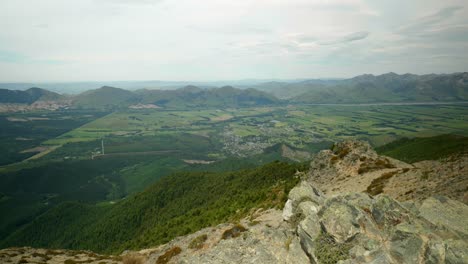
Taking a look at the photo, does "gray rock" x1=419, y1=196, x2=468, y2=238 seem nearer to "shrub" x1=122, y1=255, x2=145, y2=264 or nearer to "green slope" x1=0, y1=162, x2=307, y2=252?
"shrub" x1=122, y1=255, x2=145, y2=264

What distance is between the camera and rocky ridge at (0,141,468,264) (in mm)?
21750

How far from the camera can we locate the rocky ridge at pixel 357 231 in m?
21.8

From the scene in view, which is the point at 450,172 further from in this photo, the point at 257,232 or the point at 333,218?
the point at 257,232

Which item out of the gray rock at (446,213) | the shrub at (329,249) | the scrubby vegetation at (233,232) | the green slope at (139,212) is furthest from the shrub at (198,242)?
the green slope at (139,212)

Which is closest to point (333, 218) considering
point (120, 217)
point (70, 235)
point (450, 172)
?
point (450, 172)

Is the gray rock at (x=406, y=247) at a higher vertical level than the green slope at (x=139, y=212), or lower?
higher

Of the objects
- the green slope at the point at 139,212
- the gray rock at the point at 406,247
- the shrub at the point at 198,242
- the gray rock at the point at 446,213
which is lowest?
the green slope at the point at 139,212

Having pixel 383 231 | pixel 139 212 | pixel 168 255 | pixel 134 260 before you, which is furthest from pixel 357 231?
pixel 139 212

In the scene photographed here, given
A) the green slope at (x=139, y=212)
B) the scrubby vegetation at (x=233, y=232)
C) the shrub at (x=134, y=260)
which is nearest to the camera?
the scrubby vegetation at (x=233, y=232)

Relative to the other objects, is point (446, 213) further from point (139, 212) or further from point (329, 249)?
point (139, 212)

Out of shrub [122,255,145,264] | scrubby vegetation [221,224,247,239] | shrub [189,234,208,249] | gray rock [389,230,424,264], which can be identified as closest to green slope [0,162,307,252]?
shrub [122,255,145,264]

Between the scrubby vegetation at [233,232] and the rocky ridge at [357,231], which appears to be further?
the scrubby vegetation at [233,232]

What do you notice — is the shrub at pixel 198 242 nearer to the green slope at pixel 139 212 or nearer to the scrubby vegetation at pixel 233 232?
the scrubby vegetation at pixel 233 232

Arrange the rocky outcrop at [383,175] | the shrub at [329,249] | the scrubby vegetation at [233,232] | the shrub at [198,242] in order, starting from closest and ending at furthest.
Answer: the shrub at [329,249] → the rocky outcrop at [383,175] → the scrubby vegetation at [233,232] → the shrub at [198,242]
